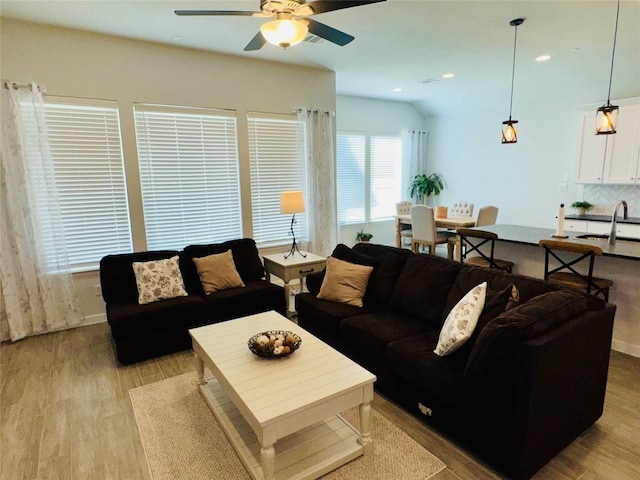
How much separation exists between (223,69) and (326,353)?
3.71 meters

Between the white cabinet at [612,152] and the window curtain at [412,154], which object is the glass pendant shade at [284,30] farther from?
the window curtain at [412,154]

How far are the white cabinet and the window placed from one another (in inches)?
125

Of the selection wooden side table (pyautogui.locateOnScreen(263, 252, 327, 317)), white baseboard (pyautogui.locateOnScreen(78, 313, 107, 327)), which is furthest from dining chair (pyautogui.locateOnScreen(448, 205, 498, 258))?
white baseboard (pyautogui.locateOnScreen(78, 313, 107, 327))

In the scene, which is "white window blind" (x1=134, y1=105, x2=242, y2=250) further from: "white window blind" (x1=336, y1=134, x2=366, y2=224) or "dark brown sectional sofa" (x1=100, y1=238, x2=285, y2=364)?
"white window blind" (x1=336, y1=134, x2=366, y2=224)

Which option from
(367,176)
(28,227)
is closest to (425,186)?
(367,176)

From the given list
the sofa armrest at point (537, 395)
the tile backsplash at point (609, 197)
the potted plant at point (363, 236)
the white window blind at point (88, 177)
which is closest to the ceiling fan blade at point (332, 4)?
the sofa armrest at point (537, 395)

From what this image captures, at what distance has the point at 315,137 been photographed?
5.18 meters

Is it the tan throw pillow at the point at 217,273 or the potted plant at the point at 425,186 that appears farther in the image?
the potted plant at the point at 425,186

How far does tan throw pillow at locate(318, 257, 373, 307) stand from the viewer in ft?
10.7

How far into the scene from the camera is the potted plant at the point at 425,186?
25.0ft

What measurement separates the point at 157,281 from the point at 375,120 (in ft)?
17.3

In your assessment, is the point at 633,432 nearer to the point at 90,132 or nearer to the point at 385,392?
the point at 385,392

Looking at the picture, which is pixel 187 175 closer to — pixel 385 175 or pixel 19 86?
pixel 19 86

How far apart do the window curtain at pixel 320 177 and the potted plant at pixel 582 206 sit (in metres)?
3.74
